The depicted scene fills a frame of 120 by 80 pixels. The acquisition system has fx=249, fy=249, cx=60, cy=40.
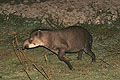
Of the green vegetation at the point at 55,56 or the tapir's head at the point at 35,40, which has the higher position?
the tapir's head at the point at 35,40

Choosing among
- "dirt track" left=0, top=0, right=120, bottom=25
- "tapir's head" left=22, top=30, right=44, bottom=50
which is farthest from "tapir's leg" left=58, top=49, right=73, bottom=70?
"dirt track" left=0, top=0, right=120, bottom=25

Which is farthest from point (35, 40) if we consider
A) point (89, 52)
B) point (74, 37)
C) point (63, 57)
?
point (89, 52)

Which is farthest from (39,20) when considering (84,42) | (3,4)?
(84,42)

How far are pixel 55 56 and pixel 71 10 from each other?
376cm

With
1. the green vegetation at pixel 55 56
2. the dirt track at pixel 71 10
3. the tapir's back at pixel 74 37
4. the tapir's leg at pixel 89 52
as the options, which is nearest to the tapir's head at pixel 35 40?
the tapir's back at pixel 74 37

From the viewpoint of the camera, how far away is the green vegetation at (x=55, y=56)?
614 cm

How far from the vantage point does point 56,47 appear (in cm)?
646

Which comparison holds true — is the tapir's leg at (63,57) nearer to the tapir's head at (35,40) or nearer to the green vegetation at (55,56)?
the green vegetation at (55,56)

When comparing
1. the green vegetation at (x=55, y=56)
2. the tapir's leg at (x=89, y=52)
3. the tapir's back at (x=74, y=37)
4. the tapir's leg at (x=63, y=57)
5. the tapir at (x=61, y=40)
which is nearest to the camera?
the green vegetation at (x=55, y=56)

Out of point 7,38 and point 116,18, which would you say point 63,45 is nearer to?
point 7,38

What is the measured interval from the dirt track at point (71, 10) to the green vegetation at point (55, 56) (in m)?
0.33

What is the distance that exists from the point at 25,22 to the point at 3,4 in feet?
6.47

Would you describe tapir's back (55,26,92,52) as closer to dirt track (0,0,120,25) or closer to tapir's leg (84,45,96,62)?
tapir's leg (84,45,96,62)

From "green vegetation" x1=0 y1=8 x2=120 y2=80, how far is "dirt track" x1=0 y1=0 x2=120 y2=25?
1.09 feet
